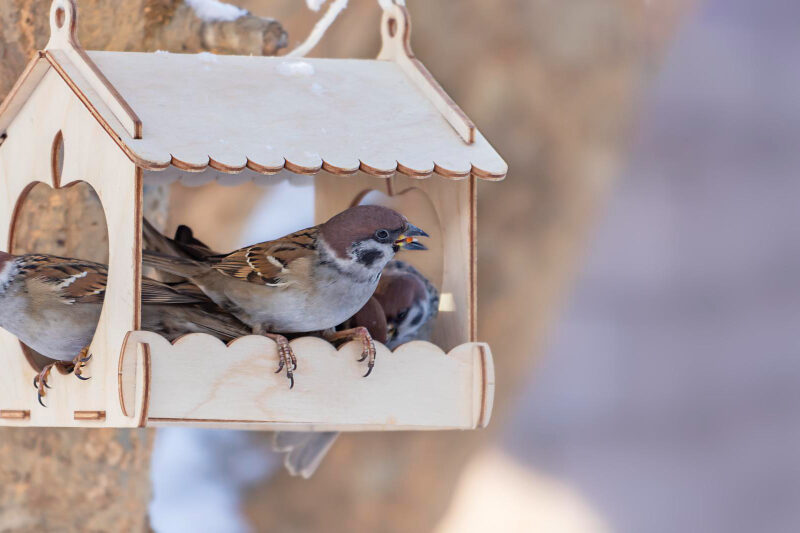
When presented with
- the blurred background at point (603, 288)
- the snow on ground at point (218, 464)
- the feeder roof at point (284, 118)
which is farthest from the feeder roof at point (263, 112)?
the blurred background at point (603, 288)

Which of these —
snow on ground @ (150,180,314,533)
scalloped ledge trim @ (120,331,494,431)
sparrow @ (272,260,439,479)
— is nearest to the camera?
scalloped ledge trim @ (120,331,494,431)

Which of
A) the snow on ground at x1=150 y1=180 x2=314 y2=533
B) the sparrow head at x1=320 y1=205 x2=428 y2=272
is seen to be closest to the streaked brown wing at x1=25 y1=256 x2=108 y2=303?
the sparrow head at x1=320 y1=205 x2=428 y2=272

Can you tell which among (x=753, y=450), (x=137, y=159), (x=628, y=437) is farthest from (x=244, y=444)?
(x=137, y=159)

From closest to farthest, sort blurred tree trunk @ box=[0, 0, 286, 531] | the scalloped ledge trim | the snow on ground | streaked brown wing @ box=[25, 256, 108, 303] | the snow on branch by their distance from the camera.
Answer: the scalloped ledge trim
streaked brown wing @ box=[25, 256, 108, 303]
blurred tree trunk @ box=[0, 0, 286, 531]
the snow on branch
the snow on ground

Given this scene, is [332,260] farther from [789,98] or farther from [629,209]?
[789,98]

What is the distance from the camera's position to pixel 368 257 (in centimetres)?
273

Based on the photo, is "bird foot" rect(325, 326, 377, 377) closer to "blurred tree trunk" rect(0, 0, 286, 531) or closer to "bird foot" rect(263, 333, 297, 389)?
"bird foot" rect(263, 333, 297, 389)

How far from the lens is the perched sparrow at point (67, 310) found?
106 inches

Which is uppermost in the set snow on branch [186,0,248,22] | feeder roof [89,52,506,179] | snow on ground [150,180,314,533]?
snow on branch [186,0,248,22]

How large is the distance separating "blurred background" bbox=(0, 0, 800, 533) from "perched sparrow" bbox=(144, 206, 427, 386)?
2008 mm

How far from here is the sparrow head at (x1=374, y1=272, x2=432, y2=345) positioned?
309cm

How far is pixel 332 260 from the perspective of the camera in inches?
107

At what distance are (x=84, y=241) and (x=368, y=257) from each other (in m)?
1.19

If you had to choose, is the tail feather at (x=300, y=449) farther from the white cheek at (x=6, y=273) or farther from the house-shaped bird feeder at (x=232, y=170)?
the white cheek at (x=6, y=273)
